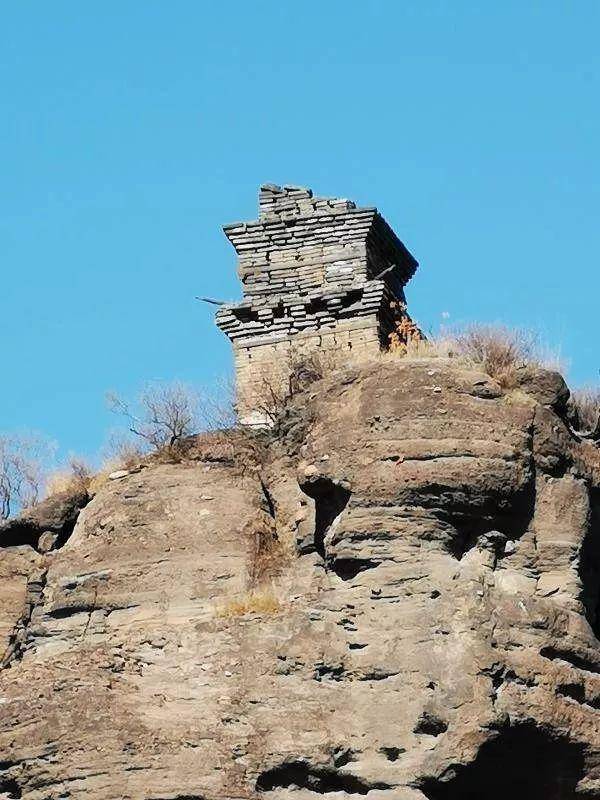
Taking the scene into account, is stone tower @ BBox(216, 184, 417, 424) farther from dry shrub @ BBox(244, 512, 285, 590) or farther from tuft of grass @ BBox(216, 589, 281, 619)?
tuft of grass @ BBox(216, 589, 281, 619)

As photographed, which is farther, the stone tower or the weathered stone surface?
the stone tower

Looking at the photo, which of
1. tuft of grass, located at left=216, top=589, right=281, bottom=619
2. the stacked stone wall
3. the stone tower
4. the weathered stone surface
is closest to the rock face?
tuft of grass, located at left=216, top=589, right=281, bottom=619

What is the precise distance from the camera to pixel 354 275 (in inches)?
1293

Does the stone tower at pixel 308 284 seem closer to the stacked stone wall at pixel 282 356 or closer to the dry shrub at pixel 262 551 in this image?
the stacked stone wall at pixel 282 356

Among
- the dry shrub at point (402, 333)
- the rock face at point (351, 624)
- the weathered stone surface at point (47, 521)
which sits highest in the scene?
the dry shrub at point (402, 333)

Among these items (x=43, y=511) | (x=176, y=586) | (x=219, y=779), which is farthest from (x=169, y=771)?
(x=43, y=511)

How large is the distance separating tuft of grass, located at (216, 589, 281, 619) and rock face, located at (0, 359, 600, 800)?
0.03 meters

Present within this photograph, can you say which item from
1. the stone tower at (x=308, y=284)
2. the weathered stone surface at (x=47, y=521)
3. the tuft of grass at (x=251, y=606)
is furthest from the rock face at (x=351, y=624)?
the stone tower at (x=308, y=284)

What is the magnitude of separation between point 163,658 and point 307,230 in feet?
30.3

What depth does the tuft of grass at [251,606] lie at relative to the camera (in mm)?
26250

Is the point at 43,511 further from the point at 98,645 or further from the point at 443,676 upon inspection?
the point at 443,676

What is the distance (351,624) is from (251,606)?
53.3 inches

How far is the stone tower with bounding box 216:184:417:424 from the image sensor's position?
106ft

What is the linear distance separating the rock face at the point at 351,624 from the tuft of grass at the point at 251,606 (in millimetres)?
28
